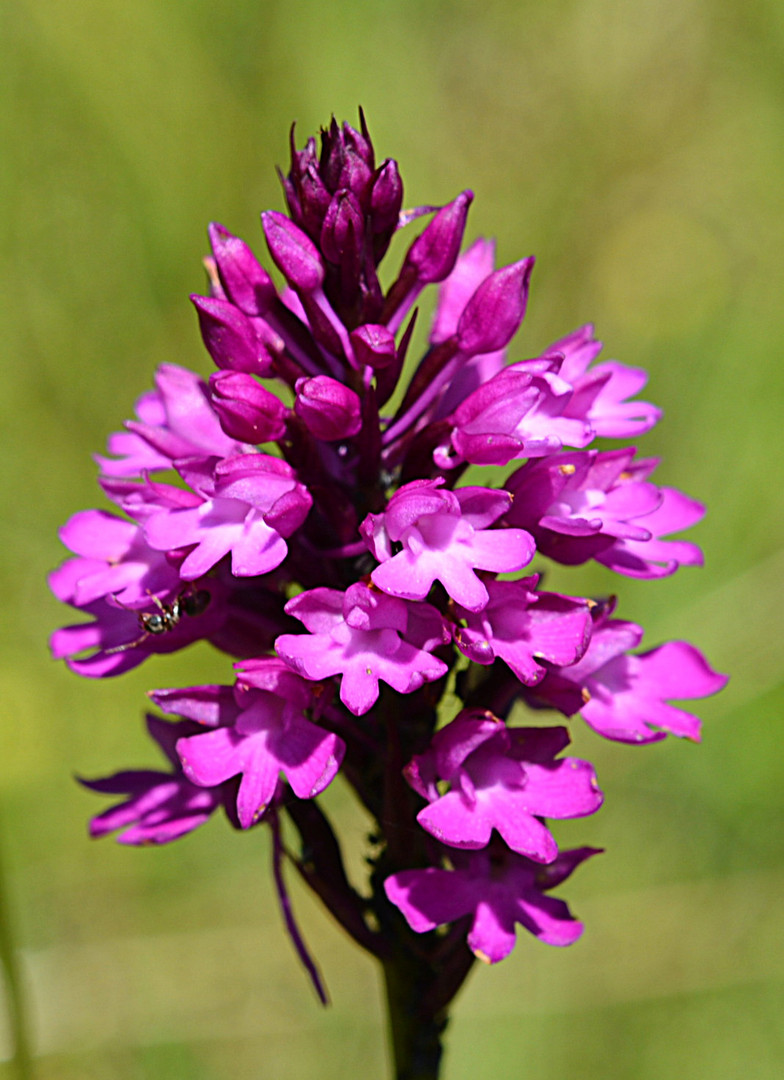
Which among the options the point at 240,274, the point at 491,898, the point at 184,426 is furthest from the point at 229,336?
the point at 491,898

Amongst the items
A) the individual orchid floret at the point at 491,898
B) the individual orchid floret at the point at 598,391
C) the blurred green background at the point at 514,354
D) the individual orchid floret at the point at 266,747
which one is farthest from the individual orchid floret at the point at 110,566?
the blurred green background at the point at 514,354

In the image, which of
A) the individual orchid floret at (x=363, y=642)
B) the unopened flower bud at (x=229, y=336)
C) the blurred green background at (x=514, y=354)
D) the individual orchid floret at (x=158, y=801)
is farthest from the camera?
the blurred green background at (x=514, y=354)

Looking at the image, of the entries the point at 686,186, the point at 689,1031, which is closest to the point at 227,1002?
the point at 689,1031

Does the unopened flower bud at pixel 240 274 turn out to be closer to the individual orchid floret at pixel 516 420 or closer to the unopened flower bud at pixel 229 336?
the unopened flower bud at pixel 229 336

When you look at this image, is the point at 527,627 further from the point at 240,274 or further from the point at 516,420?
the point at 240,274

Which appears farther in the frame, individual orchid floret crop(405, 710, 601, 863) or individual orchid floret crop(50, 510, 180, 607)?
individual orchid floret crop(50, 510, 180, 607)

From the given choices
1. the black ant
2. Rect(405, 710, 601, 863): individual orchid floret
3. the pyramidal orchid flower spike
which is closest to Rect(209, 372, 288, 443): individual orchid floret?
the pyramidal orchid flower spike

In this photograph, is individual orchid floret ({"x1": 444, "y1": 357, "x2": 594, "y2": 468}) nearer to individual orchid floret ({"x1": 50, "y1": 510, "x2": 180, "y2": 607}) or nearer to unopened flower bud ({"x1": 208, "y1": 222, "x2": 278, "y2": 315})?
unopened flower bud ({"x1": 208, "y1": 222, "x2": 278, "y2": 315})
